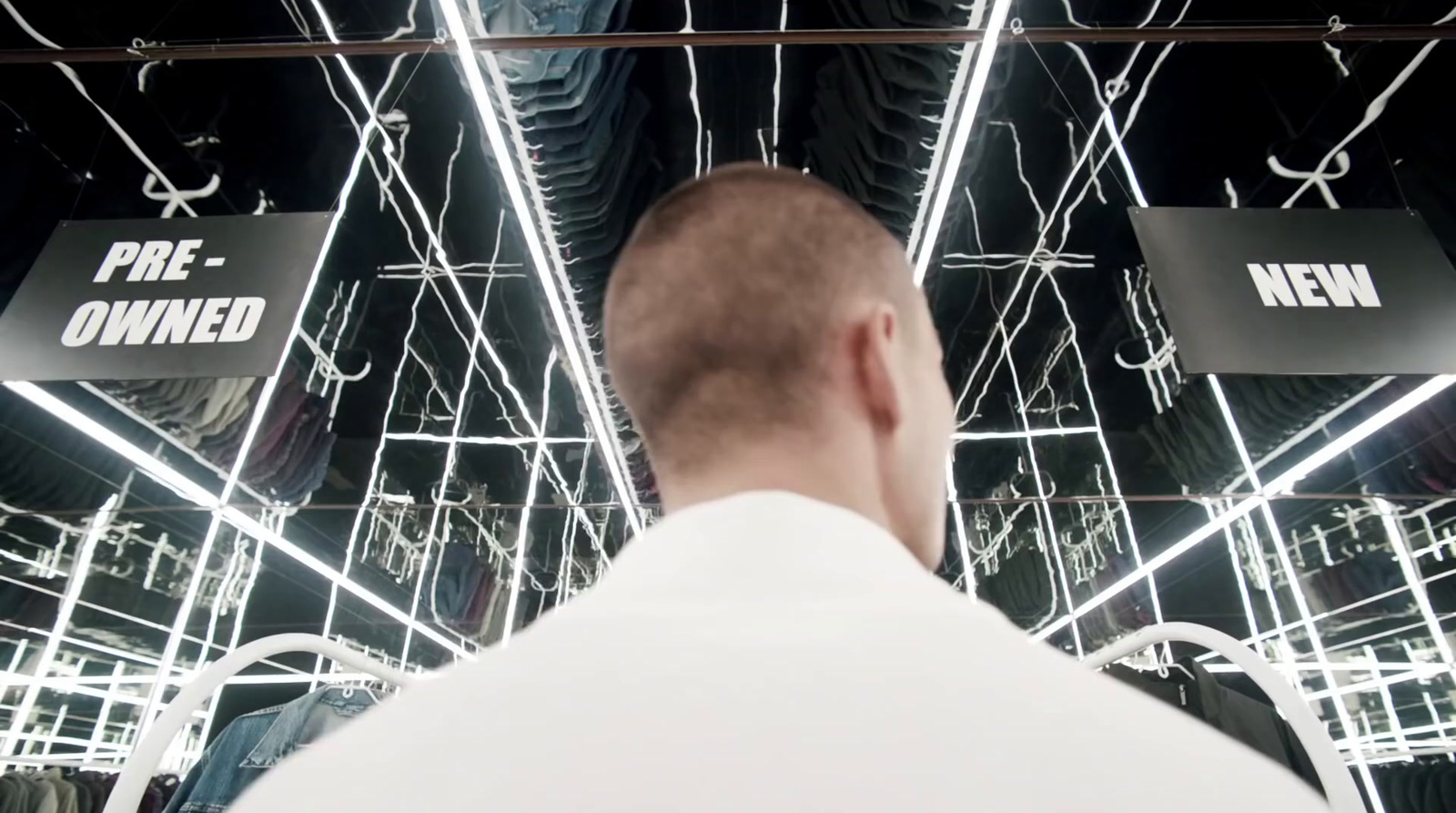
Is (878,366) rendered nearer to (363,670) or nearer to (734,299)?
(734,299)

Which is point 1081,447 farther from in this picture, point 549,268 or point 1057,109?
A: point 549,268

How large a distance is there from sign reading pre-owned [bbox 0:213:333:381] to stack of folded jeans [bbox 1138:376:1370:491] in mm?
3659

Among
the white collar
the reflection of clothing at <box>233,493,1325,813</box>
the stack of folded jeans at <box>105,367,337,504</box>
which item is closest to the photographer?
the reflection of clothing at <box>233,493,1325,813</box>

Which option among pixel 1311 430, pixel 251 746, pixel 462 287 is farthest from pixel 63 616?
pixel 1311 430

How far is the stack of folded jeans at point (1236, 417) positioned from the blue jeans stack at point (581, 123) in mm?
2781

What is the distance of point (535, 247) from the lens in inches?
104

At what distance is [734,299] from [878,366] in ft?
0.61

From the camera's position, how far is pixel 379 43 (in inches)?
78.5

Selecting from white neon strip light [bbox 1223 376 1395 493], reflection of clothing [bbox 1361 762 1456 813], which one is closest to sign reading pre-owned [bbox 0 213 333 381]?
white neon strip light [bbox 1223 376 1395 493]

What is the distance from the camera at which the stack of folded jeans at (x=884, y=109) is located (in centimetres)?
208

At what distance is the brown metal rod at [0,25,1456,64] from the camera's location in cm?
192

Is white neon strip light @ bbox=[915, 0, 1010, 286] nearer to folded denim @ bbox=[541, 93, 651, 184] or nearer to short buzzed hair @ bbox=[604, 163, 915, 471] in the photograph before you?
short buzzed hair @ bbox=[604, 163, 915, 471]

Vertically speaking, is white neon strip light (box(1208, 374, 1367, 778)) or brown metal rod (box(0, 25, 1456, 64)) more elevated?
brown metal rod (box(0, 25, 1456, 64))

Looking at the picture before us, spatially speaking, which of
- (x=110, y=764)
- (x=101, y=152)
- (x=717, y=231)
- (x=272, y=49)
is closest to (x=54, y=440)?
(x=101, y=152)
